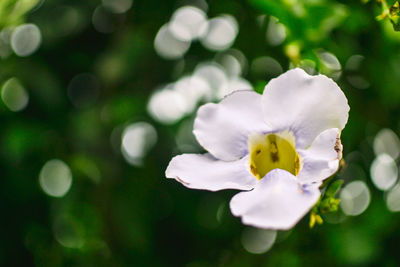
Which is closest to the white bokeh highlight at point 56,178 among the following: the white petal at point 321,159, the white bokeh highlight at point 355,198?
the white bokeh highlight at point 355,198

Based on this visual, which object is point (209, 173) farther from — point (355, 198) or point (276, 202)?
point (355, 198)

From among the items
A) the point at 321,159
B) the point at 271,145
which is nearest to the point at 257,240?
the point at 271,145

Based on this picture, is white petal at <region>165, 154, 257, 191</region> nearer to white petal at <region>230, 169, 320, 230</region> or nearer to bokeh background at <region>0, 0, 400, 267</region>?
white petal at <region>230, 169, 320, 230</region>

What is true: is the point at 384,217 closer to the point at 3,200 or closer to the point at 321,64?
the point at 321,64

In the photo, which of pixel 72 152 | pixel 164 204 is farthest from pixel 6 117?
pixel 164 204

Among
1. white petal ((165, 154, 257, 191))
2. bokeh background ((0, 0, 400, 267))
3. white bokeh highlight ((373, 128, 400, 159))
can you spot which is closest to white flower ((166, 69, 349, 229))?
white petal ((165, 154, 257, 191))
